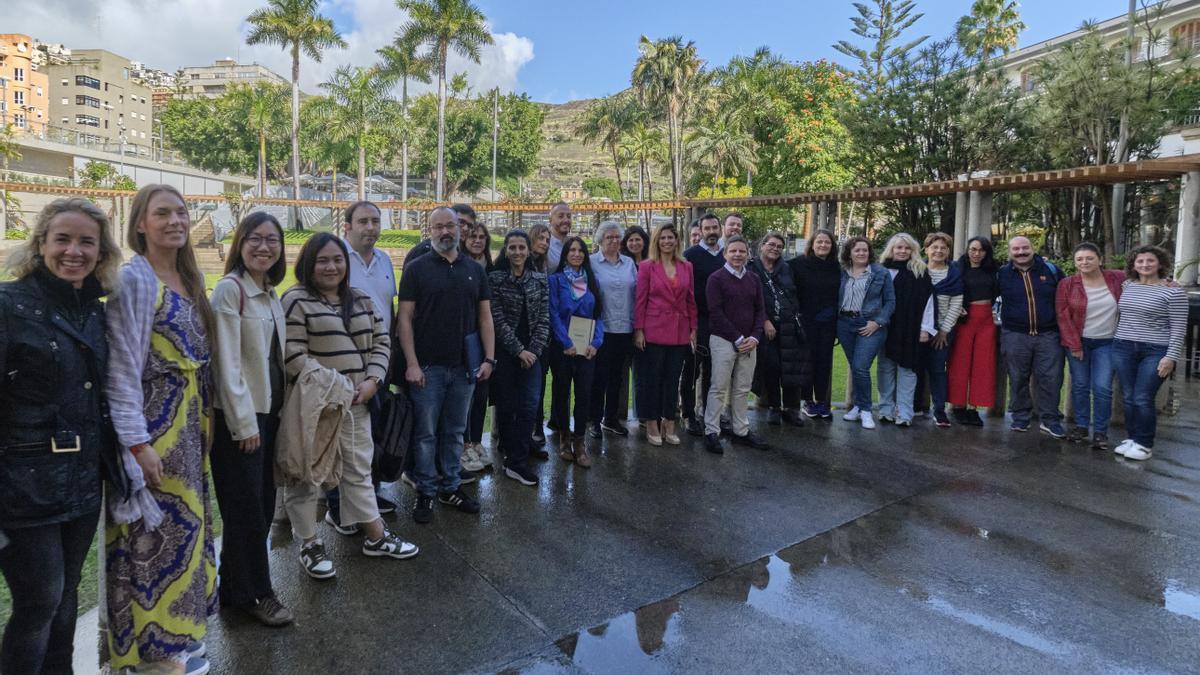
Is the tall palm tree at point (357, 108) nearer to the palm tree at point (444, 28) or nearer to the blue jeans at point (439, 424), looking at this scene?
the palm tree at point (444, 28)

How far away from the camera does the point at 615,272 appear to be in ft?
17.8

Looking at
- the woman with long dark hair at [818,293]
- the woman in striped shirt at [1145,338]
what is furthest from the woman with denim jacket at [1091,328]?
the woman with long dark hair at [818,293]

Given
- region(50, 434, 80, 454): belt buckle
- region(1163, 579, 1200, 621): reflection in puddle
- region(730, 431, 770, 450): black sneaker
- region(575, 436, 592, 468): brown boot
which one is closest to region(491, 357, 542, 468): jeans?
region(575, 436, 592, 468): brown boot

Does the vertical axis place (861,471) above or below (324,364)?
below

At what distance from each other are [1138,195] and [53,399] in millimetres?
23044

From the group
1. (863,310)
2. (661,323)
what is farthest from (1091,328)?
(661,323)

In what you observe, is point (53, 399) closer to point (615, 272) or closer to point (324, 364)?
point (324, 364)

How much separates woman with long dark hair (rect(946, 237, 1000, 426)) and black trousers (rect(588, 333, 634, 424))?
320 cm

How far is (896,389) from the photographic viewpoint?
6707 mm

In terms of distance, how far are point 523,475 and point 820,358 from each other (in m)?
3.25

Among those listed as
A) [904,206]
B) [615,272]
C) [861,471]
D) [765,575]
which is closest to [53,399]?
[765,575]

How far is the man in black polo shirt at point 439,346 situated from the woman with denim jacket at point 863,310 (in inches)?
146

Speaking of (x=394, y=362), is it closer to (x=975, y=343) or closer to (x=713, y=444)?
(x=713, y=444)

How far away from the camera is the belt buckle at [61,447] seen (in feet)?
6.96
